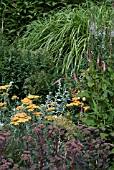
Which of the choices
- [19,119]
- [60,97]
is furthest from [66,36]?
[19,119]

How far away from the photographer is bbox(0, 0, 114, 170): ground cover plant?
3002mm

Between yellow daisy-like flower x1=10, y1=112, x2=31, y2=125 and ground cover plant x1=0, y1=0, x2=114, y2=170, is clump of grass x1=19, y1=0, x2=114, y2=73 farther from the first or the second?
yellow daisy-like flower x1=10, y1=112, x2=31, y2=125

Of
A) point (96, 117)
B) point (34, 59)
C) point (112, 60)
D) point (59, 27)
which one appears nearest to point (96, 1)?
point (59, 27)

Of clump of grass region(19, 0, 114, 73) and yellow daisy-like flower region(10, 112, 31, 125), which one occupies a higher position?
clump of grass region(19, 0, 114, 73)

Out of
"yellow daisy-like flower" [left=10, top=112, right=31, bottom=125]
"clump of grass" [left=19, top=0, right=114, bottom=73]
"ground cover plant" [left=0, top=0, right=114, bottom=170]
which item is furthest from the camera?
"clump of grass" [left=19, top=0, right=114, bottom=73]

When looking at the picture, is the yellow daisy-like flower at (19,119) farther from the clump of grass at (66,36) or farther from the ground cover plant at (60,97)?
the clump of grass at (66,36)

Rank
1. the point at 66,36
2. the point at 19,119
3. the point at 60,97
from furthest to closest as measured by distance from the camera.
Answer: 1. the point at 66,36
2. the point at 60,97
3. the point at 19,119

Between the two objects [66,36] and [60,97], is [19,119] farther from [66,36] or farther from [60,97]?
[66,36]

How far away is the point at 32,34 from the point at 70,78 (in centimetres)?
175

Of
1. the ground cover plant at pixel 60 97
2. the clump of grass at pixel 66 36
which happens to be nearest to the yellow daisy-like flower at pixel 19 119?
the ground cover plant at pixel 60 97

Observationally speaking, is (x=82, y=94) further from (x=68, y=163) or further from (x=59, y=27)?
(x=59, y=27)

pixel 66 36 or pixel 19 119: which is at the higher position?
pixel 66 36

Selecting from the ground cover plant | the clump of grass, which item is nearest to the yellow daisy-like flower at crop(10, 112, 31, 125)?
the ground cover plant

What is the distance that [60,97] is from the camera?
5266mm
